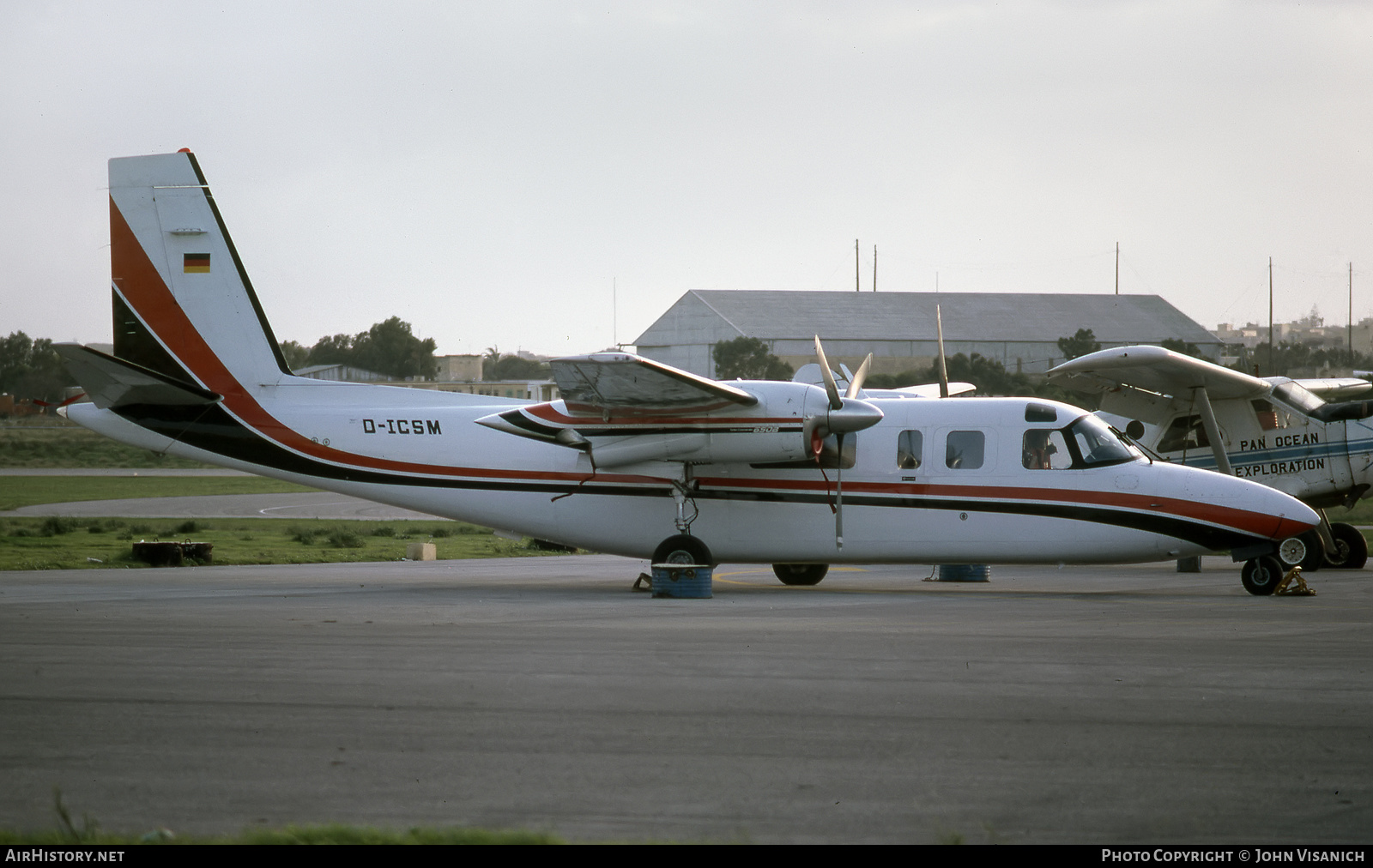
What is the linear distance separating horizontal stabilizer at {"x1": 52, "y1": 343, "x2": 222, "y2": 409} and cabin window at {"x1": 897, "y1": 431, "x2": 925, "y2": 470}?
9.95 metres

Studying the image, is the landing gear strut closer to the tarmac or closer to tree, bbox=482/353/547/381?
the tarmac

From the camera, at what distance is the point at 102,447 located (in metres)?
79.9

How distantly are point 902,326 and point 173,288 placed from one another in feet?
204

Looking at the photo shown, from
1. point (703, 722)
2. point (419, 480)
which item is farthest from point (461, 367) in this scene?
point (703, 722)

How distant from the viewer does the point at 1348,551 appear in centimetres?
2141

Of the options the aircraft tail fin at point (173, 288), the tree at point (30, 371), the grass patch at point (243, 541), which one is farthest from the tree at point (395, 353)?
the aircraft tail fin at point (173, 288)

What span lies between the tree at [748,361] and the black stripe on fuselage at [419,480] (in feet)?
162

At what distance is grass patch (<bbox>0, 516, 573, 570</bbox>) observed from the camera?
22.0 meters

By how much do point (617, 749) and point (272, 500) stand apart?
1608 inches

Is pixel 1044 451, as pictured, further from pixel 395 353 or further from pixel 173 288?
pixel 395 353

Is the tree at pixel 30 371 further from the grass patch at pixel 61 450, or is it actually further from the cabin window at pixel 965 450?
the cabin window at pixel 965 450

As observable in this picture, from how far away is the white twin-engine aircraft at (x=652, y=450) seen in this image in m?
16.4
